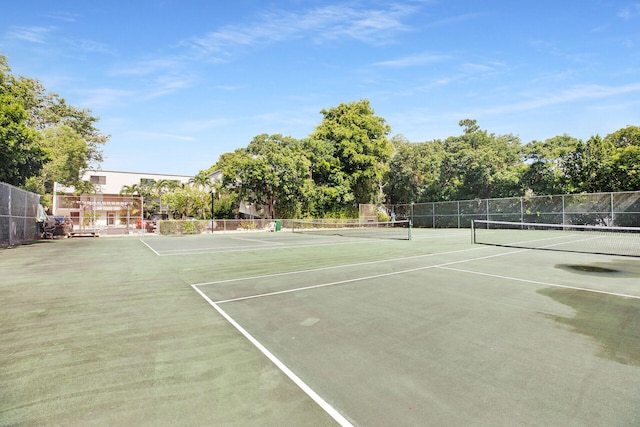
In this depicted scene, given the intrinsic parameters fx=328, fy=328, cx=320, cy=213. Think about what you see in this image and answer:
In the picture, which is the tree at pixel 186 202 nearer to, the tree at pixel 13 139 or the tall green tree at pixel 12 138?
the tree at pixel 13 139

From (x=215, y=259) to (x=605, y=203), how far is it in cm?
2848

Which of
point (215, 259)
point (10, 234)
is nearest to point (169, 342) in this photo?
point (215, 259)

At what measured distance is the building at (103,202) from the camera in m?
29.5

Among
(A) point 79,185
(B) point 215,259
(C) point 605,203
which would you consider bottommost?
(B) point 215,259

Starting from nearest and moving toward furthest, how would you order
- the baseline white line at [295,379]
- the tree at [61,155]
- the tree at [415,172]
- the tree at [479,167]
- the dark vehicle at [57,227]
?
1. the baseline white line at [295,379]
2. the dark vehicle at [57,227]
3. the tree at [479,167]
4. the tree at [61,155]
5. the tree at [415,172]

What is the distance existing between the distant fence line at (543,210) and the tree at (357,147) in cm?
740

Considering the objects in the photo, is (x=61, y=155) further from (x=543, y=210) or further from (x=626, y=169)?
(x=626, y=169)

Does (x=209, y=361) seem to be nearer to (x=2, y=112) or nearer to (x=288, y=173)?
(x=2, y=112)

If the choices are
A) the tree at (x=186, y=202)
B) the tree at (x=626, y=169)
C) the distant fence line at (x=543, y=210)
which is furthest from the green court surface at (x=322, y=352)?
the tree at (x=186, y=202)

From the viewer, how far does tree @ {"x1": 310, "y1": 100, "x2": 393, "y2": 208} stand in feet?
140

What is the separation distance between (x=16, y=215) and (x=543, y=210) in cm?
3813

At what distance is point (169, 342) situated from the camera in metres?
4.26

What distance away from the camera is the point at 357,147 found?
4328 cm

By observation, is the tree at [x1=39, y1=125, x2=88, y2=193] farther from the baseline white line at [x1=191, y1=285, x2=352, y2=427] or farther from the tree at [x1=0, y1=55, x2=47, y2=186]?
the baseline white line at [x1=191, y1=285, x2=352, y2=427]
